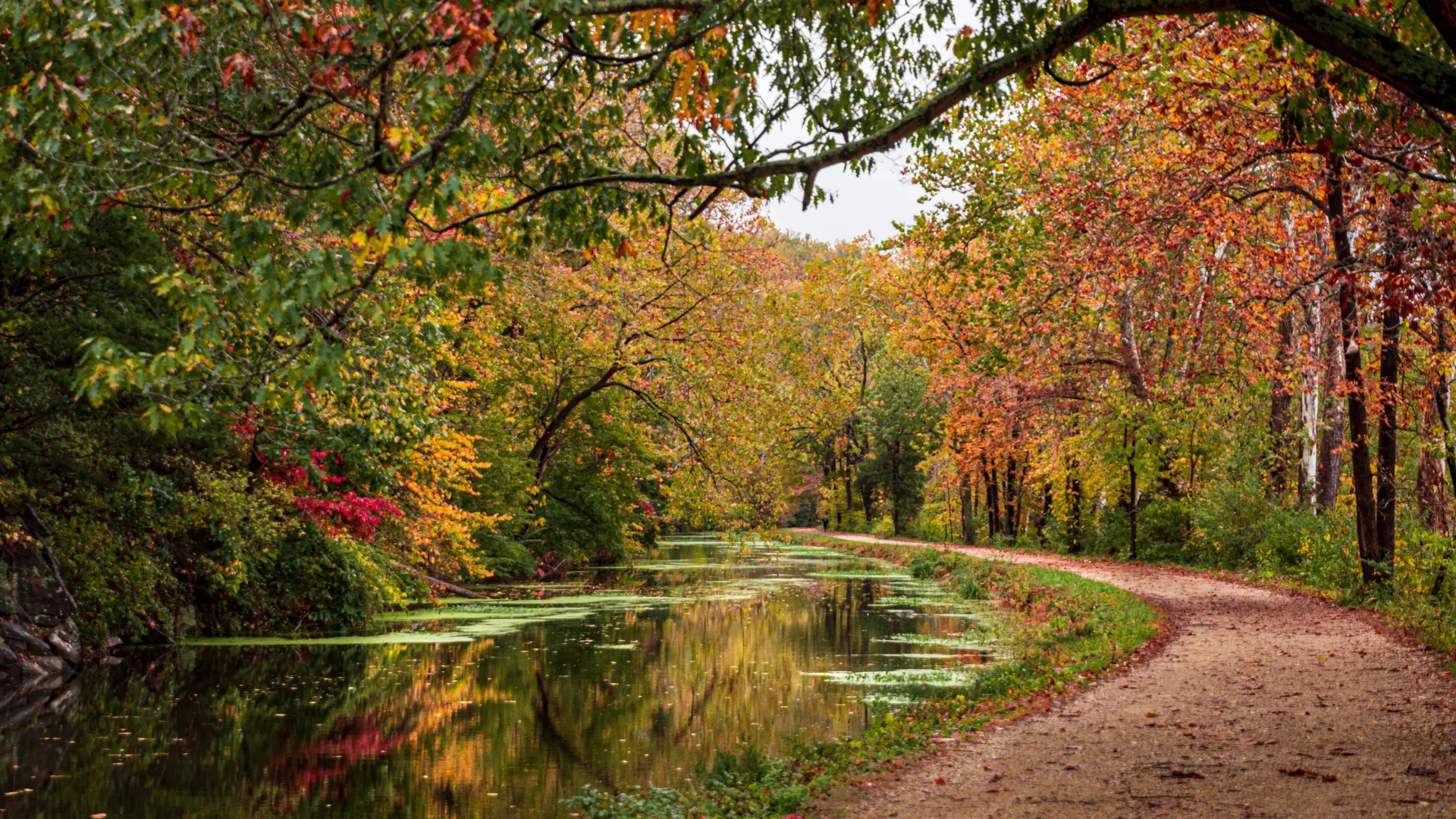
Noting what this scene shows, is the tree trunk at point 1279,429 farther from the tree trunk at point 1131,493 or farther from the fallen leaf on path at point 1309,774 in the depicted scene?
the fallen leaf on path at point 1309,774

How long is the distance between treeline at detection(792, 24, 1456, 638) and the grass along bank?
3.67 meters

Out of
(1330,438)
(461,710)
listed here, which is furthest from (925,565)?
(461,710)

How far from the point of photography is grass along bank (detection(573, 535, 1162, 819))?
762 centimetres

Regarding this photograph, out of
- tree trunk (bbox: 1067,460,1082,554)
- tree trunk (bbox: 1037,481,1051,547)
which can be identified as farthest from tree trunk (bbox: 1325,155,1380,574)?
tree trunk (bbox: 1037,481,1051,547)

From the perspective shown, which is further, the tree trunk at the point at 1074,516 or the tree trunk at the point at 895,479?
the tree trunk at the point at 895,479

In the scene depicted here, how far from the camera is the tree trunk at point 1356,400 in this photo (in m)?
15.2

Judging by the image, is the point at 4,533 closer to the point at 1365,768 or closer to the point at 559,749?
the point at 559,749

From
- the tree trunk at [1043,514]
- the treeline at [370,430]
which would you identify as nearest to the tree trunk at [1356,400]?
the treeline at [370,430]

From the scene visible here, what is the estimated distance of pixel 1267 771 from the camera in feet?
23.9

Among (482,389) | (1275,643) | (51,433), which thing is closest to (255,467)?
(51,433)

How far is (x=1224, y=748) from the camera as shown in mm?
8047

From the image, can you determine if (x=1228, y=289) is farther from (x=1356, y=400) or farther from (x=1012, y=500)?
(x=1012, y=500)

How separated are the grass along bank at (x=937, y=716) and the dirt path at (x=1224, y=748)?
1.16ft

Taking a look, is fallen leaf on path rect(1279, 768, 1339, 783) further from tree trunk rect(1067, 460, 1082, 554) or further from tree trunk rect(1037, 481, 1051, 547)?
tree trunk rect(1037, 481, 1051, 547)
